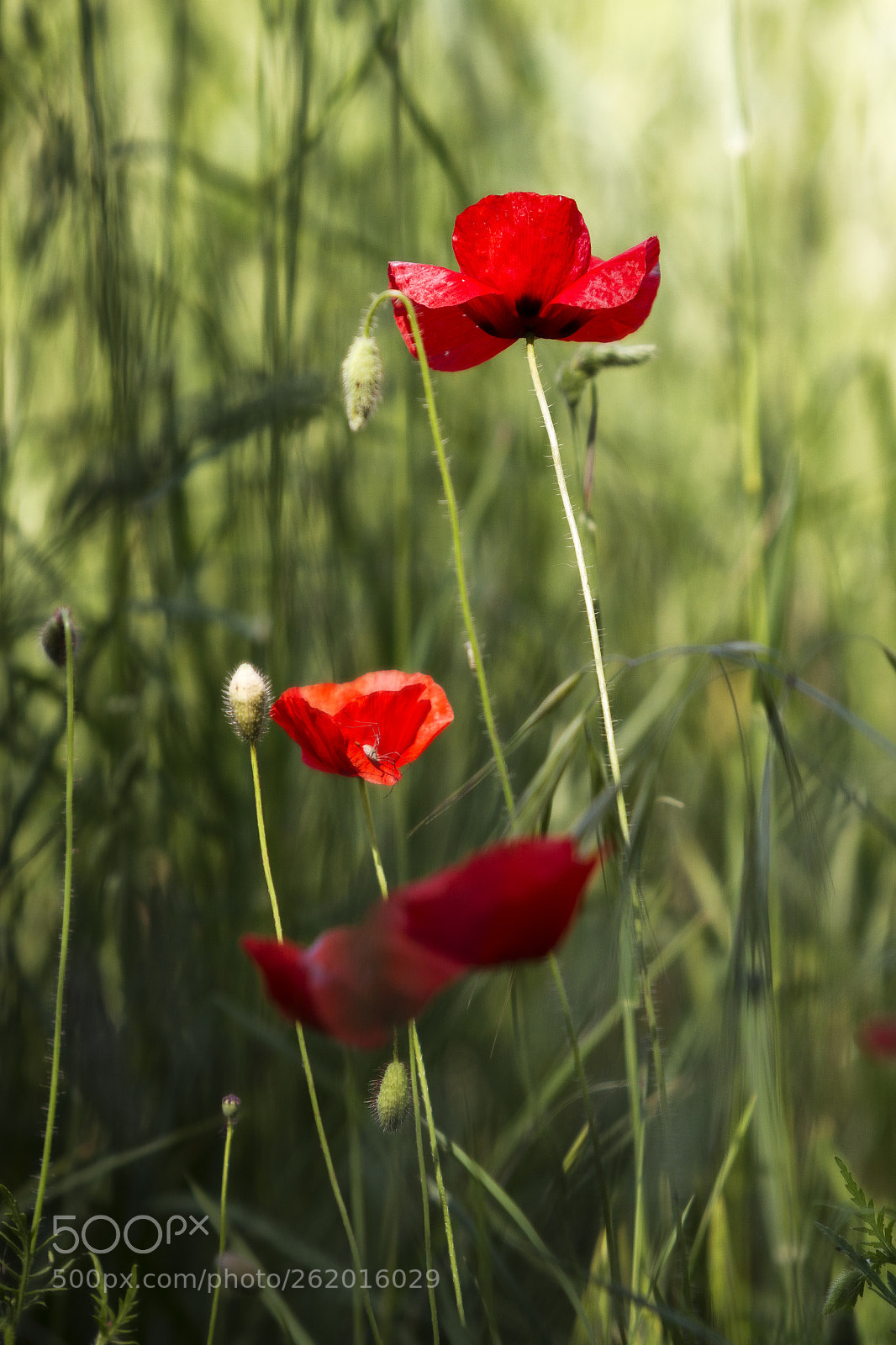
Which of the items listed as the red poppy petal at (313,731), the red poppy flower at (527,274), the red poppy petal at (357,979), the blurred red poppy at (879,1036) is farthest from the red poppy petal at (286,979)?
the blurred red poppy at (879,1036)

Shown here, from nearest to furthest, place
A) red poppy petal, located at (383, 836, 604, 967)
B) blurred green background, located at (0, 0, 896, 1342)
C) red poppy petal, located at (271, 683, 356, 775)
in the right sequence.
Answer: red poppy petal, located at (383, 836, 604, 967) < red poppy petal, located at (271, 683, 356, 775) < blurred green background, located at (0, 0, 896, 1342)

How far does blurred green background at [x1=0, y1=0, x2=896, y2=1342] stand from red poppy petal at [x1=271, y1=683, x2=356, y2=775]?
8 cm

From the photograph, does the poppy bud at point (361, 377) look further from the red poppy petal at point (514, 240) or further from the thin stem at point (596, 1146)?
the thin stem at point (596, 1146)

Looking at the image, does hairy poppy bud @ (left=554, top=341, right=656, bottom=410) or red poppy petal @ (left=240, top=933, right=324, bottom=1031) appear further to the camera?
hairy poppy bud @ (left=554, top=341, right=656, bottom=410)

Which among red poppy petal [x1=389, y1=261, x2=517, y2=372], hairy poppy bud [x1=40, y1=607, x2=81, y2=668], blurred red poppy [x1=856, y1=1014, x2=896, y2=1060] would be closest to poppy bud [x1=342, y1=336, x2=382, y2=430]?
red poppy petal [x1=389, y1=261, x2=517, y2=372]

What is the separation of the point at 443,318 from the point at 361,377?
59 millimetres

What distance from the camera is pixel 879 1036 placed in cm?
50

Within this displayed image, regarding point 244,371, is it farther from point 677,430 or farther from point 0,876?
point 677,430

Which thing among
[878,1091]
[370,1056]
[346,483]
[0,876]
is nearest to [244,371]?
[346,483]

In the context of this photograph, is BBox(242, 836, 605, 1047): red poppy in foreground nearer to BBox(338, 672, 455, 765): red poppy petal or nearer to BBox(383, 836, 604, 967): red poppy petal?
BBox(383, 836, 604, 967): red poppy petal

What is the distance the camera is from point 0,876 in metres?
0.58

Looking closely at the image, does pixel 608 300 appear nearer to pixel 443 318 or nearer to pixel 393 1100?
pixel 443 318

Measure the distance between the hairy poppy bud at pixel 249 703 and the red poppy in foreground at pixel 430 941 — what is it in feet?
0.40

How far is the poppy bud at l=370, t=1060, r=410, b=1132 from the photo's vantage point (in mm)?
305
